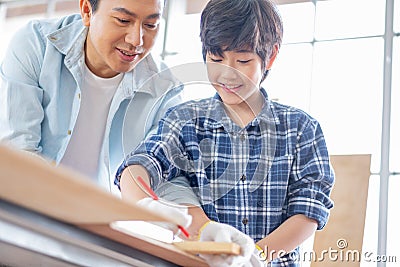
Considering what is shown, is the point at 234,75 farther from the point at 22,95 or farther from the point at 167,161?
the point at 22,95

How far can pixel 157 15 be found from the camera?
163 cm

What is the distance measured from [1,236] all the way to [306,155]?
937mm

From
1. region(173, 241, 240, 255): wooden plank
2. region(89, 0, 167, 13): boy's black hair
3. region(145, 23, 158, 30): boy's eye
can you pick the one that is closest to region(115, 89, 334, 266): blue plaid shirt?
region(145, 23, 158, 30): boy's eye

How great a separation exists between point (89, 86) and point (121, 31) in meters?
0.20

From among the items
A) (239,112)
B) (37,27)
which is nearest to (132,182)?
(239,112)

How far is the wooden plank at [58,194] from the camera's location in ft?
1.85

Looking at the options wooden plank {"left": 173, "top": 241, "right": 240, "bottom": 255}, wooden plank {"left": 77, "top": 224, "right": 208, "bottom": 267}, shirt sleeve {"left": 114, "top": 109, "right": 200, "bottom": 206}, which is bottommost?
wooden plank {"left": 77, "top": 224, "right": 208, "bottom": 267}

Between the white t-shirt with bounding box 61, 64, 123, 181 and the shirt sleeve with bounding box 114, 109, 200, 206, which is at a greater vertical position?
the white t-shirt with bounding box 61, 64, 123, 181

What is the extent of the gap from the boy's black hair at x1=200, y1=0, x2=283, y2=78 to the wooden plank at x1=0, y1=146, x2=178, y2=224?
35.9 inches

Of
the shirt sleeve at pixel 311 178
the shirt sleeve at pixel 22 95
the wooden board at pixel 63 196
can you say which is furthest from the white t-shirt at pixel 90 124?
the wooden board at pixel 63 196

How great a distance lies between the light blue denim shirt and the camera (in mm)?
1589

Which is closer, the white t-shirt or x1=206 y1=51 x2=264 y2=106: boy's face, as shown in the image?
x1=206 y1=51 x2=264 y2=106: boy's face

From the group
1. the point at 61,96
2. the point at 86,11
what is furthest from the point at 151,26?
the point at 61,96

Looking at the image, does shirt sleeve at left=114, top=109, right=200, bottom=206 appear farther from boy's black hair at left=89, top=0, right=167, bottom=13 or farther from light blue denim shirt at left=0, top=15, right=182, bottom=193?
boy's black hair at left=89, top=0, right=167, bottom=13
